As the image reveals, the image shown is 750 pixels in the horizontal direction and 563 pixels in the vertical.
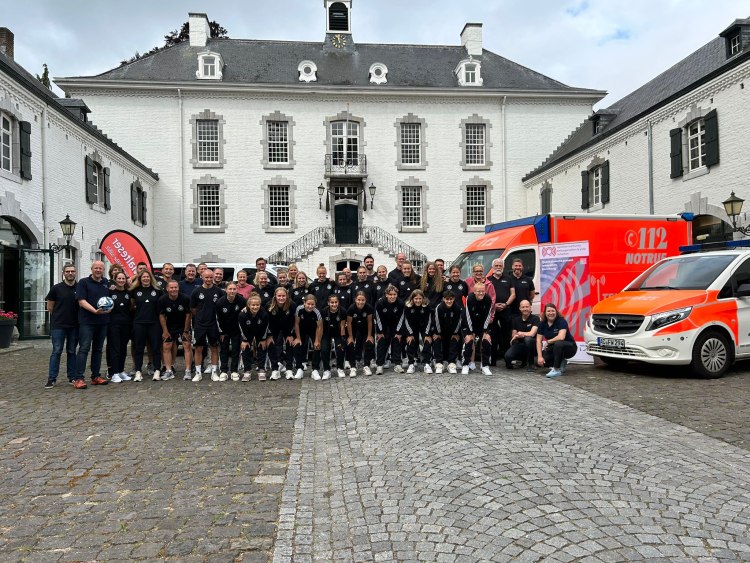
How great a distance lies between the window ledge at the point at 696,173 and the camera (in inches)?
692

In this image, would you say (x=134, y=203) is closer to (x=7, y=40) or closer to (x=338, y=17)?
(x=7, y=40)

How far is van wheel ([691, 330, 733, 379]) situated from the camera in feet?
28.6

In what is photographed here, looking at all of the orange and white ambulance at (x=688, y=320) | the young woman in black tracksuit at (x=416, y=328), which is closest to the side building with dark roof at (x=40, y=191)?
the young woman in black tracksuit at (x=416, y=328)

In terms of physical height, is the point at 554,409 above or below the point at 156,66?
below

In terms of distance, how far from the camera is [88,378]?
31.6ft

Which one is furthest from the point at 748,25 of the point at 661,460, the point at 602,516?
the point at 602,516

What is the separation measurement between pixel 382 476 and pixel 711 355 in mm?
6547

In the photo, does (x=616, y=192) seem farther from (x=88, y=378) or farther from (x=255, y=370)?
(x=88, y=378)

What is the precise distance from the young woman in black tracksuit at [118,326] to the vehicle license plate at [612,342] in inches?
298

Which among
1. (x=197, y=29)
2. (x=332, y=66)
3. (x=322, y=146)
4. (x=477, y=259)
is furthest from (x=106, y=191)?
(x=477, y=259)

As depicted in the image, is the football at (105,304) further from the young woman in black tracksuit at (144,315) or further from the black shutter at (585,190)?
the black shutter at (585,190)

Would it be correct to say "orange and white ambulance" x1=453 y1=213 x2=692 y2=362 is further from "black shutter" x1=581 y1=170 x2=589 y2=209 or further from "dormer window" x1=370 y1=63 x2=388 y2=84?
"dormer window" x1=370 y1=63 x2=388 y2=84

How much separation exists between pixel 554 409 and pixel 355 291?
4550 millimetres

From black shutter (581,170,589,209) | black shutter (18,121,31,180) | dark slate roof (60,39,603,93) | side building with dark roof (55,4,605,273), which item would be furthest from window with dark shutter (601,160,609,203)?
black shutter (18,121,31,180)
